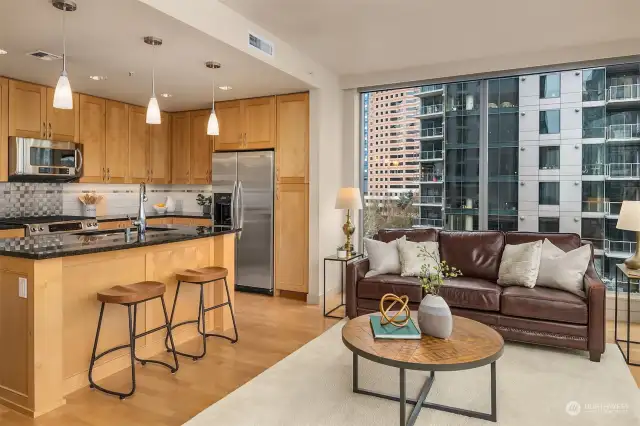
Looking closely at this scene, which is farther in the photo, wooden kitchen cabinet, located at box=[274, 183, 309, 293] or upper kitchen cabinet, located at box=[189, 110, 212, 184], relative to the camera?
upper kitchen cabinet, located at box=[189, 110, 212, 184]

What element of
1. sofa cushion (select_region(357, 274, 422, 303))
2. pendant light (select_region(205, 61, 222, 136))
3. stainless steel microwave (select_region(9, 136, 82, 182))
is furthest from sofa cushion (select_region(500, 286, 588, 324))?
stainless steel microwave (select_region(9, 136, 82, 182))

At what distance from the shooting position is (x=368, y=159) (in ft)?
18.8

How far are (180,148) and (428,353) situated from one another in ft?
17.3

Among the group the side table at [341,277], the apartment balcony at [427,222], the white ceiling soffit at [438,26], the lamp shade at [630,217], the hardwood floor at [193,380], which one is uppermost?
the white ceiling soffit at [438,26]

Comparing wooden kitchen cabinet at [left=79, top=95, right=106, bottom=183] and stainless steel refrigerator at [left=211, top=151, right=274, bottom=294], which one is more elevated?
wooden kitchen cabinet at [left=79, top=95, right=106, bottom=183]

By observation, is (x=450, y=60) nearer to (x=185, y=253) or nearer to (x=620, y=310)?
(x=620, y=310)

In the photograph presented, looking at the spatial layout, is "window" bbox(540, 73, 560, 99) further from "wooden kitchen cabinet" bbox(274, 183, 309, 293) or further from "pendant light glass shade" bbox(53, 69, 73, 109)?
→ "pendant light glass shade" bbox(53, 69, 73, 109)

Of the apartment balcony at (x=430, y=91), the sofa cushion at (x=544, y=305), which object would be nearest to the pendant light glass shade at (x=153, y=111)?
the sofa cushion at (x=544, y=305)

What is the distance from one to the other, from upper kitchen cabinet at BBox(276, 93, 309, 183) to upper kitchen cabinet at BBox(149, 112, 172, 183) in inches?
83.4

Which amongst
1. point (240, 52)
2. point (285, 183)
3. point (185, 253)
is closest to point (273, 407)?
point (185, 253)

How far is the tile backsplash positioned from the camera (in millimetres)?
5125

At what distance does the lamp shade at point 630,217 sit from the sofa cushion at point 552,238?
1.40ft

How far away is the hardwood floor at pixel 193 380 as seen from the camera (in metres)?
2.51

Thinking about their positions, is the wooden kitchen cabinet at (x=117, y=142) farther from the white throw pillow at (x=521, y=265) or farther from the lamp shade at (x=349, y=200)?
the white throw pillow at (x=521, y=265)
